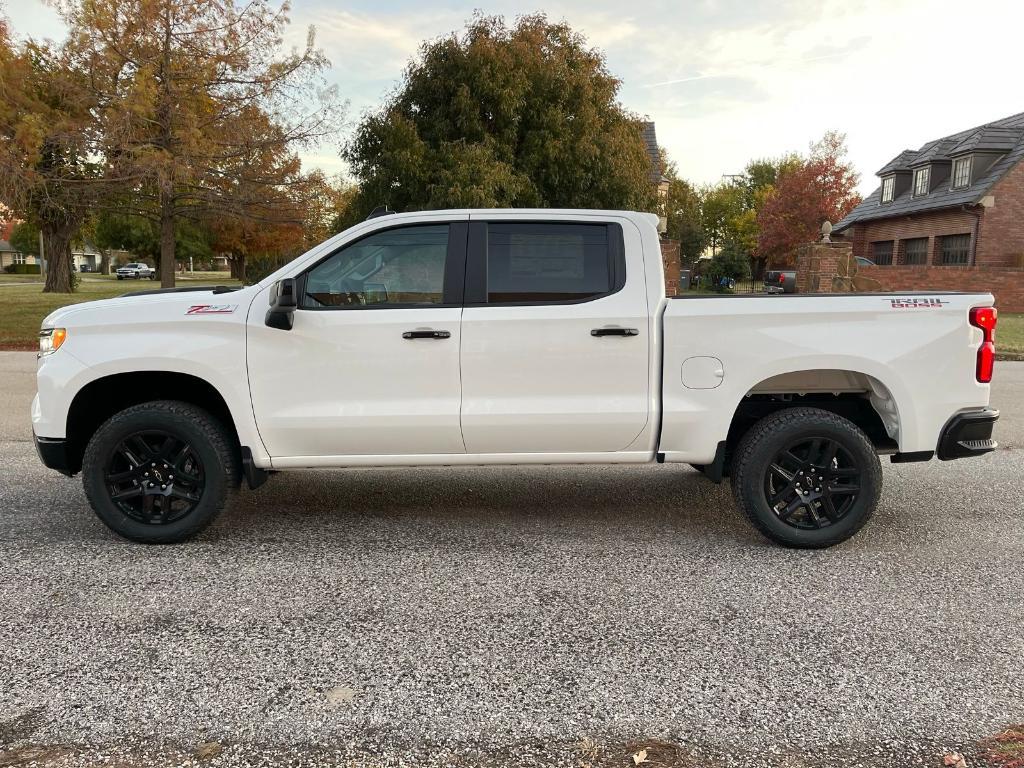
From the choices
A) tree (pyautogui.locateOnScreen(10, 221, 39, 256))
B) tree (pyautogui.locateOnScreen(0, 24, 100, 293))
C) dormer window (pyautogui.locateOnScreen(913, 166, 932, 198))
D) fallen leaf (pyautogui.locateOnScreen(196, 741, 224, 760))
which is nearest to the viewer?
fallen leaf (pyautogui.locateOnScreen(196, 741, 224, 760))

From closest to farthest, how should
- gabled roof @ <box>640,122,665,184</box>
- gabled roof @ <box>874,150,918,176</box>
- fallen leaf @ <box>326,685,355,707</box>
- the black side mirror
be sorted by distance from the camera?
1. fallen leaf @ <box>326,685,355,707</box>
2. the black side mirror
3. gabled roof @ <box>874,150,918,176</box>
4. gabled roof @ <box>640,122,665,184</box>

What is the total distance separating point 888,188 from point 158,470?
43029mm

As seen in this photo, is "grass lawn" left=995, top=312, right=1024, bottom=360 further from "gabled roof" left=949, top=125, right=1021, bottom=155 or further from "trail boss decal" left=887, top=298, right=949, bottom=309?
"trail boss decal" left=887, top=298, right=949, bottom=309

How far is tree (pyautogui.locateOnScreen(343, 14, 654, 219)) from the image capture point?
2197cm

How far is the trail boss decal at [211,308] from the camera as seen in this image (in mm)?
4636

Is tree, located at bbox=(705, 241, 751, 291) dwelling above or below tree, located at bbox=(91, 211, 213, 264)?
below

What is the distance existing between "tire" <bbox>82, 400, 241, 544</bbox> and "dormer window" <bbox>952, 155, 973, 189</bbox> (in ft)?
122

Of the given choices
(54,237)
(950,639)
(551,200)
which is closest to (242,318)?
(950,639)

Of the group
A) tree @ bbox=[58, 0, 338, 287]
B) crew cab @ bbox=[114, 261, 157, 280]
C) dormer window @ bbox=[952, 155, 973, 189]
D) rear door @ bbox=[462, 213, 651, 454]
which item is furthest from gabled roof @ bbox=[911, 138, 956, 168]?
crew cab @ bbox=[114, 261, 157, 280]

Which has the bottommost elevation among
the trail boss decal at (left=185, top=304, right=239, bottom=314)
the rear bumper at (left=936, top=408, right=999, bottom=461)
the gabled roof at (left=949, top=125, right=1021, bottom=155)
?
the rear bumper at (left=936, top=408, right=999, bottom=461)

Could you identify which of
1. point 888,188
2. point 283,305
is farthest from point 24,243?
point 283,305

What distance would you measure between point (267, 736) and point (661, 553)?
102 inches

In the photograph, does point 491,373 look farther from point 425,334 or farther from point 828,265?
point 828,265

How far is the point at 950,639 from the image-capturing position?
142 inches
